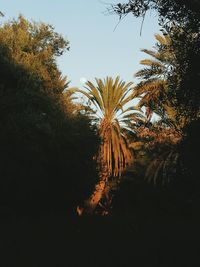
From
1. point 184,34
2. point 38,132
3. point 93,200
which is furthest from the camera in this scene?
point 93,200

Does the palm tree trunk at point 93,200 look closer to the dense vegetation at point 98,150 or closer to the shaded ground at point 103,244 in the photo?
the dense vegetation at point 98,150

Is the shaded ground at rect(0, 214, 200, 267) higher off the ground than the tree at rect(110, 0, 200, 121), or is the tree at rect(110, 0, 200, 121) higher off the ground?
the tree at rect(110, 0, 200, 121)

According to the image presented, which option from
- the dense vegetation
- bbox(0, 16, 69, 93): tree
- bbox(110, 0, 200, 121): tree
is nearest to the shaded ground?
the dense vegetation

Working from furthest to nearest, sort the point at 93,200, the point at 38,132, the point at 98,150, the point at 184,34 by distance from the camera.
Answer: the point at 93,200 → the point at 98,150 → the point at 38,132 → the point at 184,34

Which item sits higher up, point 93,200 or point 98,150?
point 98,150

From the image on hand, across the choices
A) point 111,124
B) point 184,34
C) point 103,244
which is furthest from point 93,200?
point 184,34

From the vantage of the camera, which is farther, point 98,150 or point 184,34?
point 98,150

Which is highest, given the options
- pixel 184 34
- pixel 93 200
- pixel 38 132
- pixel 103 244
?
pixel 184 34

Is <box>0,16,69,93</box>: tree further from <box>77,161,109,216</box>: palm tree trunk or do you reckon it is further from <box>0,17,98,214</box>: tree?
<box>77,161,109,216</box>: palm tree trunk

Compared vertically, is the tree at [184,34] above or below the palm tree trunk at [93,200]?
above

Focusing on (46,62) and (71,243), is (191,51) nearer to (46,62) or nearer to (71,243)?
(71,243)

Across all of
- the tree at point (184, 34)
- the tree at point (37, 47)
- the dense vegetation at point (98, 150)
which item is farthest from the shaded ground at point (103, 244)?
the tree at point (37, 47)

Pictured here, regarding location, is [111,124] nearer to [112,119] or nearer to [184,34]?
[112,119]

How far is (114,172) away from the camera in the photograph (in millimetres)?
34312
